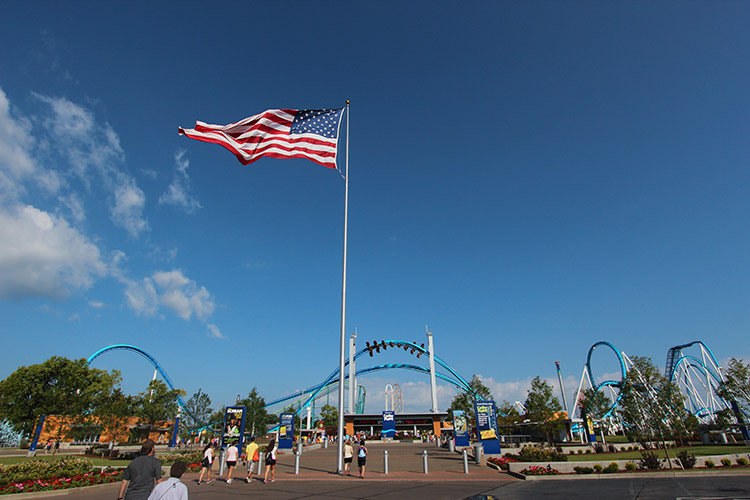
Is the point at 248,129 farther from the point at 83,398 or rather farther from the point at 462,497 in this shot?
the point at 83,398

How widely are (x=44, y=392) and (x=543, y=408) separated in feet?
187

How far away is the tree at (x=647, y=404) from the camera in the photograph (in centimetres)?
2139

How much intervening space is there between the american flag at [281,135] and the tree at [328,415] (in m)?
81.2

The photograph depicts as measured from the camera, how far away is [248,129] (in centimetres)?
1734

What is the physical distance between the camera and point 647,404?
846 inches

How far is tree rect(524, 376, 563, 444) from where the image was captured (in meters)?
45.7

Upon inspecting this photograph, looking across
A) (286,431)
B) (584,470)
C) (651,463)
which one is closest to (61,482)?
(286,431)

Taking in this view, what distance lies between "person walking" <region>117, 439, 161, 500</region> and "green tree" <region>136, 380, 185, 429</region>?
5644cm

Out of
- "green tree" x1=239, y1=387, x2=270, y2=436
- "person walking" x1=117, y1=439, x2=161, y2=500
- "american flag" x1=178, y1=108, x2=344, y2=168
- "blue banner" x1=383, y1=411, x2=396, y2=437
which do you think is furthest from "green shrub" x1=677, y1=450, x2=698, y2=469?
"green tree" x1=239, y1=387, x2=270, y2=436

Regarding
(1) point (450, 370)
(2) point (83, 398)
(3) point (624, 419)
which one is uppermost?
(1) point (450, 370)

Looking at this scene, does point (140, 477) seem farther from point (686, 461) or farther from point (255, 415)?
point (255, 415)

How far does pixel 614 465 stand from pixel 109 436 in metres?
68.7

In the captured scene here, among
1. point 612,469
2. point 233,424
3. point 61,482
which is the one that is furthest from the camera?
point 233,424

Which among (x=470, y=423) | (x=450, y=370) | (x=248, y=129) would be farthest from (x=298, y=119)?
(x=450, y=370)
